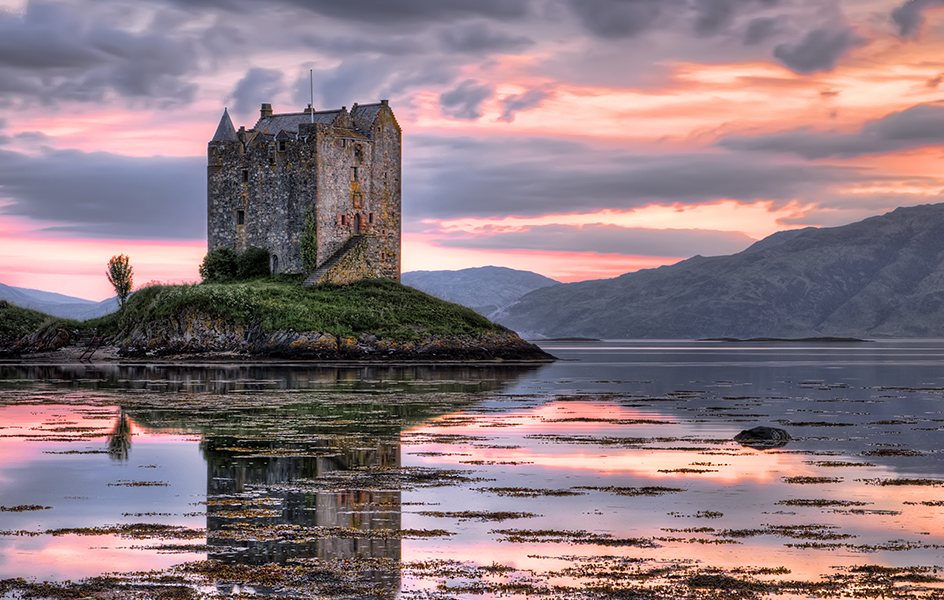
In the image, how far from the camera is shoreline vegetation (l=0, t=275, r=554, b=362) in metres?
76.1

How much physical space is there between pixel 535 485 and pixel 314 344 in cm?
5661

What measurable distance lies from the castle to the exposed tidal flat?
166ft

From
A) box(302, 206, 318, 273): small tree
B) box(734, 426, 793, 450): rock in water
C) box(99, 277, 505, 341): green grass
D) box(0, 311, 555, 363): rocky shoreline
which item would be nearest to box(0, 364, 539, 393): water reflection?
box(0, 311, 555, 363): rocky shoreline

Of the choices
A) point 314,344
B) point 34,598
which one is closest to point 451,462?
point 34,598

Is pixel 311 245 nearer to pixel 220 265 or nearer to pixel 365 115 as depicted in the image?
pixel 220 265

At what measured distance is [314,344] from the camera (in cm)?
7519

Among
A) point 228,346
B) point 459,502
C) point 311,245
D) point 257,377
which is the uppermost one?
point 311,245

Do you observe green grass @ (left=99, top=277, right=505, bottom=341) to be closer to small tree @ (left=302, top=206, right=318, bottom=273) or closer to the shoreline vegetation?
the shoreline vegetation

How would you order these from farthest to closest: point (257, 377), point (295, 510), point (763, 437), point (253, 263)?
1. point (253, 263)
2. point (257, 377)
3. point (763, 437)
4. point (295, 510)

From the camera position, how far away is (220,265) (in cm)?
9081

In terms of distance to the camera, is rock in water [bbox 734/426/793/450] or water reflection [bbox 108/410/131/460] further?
rock in water [bbox 734/426/793/450]

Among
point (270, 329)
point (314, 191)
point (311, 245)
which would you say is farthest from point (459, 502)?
point (314, 191)

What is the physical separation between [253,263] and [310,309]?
15044 mm

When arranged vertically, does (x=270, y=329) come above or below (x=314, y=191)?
below
